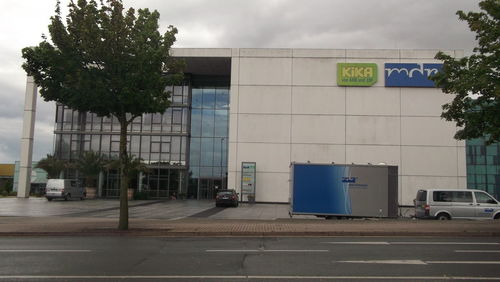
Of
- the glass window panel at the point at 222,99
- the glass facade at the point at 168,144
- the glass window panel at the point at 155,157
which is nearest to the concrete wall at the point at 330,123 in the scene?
the glass facade at the point at 168,144

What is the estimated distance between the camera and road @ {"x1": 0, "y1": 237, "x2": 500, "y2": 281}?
8086 mm

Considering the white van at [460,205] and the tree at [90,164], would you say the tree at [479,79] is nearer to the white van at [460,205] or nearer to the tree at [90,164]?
the white van at [460,205]

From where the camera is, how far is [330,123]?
130 feet

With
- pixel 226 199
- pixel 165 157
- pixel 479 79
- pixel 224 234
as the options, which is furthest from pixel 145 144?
pixel 479 79

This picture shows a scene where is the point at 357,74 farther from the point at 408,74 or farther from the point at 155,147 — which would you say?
the point at 155,147

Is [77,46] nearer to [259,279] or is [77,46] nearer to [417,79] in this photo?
[259,279]

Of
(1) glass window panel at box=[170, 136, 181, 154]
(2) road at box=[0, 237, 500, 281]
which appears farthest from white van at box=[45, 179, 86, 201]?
(2) road at box=[0, 237, 500, 281]

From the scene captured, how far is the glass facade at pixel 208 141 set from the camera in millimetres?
47250

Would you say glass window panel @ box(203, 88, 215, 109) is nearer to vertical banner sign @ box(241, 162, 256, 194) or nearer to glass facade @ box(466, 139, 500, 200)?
vertical banner sign @ box(241, 162, 256, 194)

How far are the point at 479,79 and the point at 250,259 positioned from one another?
9532 mm

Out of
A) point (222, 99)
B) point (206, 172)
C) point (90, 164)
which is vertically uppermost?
point (222, 99)

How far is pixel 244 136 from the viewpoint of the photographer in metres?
40.1

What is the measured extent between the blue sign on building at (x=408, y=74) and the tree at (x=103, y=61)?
27.7 metres

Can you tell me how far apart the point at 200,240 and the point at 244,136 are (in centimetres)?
2644
